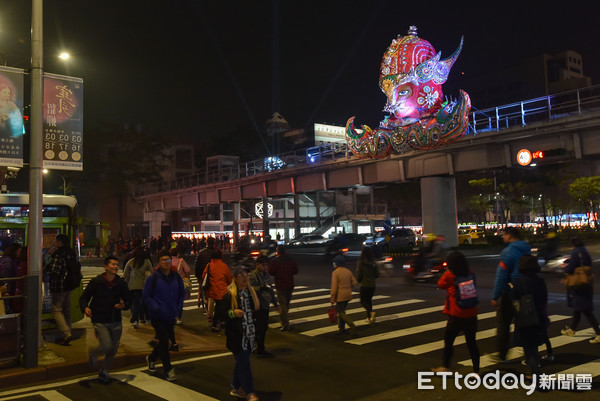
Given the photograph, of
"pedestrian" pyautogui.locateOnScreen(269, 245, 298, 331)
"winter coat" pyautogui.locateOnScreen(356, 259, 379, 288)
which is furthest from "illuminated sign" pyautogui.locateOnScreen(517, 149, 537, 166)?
"pedestrian" pyautogui.locateOnScreen(269, 245, 298, 331)

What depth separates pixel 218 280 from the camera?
10609mm

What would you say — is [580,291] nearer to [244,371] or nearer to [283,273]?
[283,273]

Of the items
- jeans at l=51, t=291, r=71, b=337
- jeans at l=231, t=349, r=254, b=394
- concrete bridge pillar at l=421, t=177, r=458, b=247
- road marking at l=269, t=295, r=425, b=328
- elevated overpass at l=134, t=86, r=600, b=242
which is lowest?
road marking at l=269, t=295, r=425, b=328

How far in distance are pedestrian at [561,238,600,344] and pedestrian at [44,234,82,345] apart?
8.90 metres

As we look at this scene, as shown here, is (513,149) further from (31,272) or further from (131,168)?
(131,168)

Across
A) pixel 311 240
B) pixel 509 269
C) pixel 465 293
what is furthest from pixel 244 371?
pixel 311 240

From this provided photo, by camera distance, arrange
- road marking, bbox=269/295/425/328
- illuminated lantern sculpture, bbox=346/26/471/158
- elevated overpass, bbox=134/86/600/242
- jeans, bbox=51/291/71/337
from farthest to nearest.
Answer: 1. illuminated lantern sculpture, bbox=346/26/471/158
2. elevated overpass, bbox=134/86/600/242
3. road marking, bbox=269/295/425/328
4. jeans, bbox=51/291/71/337

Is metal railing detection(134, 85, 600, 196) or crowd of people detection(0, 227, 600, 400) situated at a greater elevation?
metal railing detection(134, 85, 600, 196)

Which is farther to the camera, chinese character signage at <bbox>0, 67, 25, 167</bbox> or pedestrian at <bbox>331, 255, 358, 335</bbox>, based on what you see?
pedestrian at <bbox>331, 255, 358, 335</bbox>

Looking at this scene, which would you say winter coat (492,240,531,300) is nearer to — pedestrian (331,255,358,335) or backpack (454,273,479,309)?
backpack (454,273,479,309)

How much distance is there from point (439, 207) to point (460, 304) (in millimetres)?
23806

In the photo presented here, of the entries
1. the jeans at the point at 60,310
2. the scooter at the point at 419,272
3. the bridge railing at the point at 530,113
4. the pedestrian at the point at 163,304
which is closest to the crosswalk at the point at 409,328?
the scooter at the point at 419,272

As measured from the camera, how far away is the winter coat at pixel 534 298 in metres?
6.48

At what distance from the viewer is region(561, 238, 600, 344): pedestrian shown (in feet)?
28.7
